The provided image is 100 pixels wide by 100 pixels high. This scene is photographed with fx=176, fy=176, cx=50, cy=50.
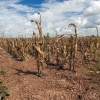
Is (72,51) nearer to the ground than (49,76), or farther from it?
farther from it

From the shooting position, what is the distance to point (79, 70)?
8461mm

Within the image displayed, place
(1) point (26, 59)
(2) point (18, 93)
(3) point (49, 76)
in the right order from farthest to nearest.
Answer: (1) point (26, 59), (3) point (49, 76), (2) point (18, 93)

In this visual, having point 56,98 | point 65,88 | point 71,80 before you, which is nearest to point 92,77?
point 71,80

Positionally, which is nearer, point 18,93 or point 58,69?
point 18,93

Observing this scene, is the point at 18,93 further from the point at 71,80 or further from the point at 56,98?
the point at 71,80

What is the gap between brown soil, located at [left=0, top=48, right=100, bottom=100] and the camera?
588 cm

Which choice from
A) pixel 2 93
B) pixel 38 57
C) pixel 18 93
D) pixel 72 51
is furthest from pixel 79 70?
pixel 2 93

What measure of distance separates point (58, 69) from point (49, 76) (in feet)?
4.06

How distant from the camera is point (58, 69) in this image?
888cm

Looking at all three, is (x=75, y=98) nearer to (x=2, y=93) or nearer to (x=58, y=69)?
(x=2, y=93)

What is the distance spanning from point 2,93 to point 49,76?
8.18 feet

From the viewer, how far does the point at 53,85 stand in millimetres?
6684

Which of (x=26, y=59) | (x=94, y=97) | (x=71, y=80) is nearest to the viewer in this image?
(x=94, y=97)

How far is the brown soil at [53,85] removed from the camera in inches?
231
